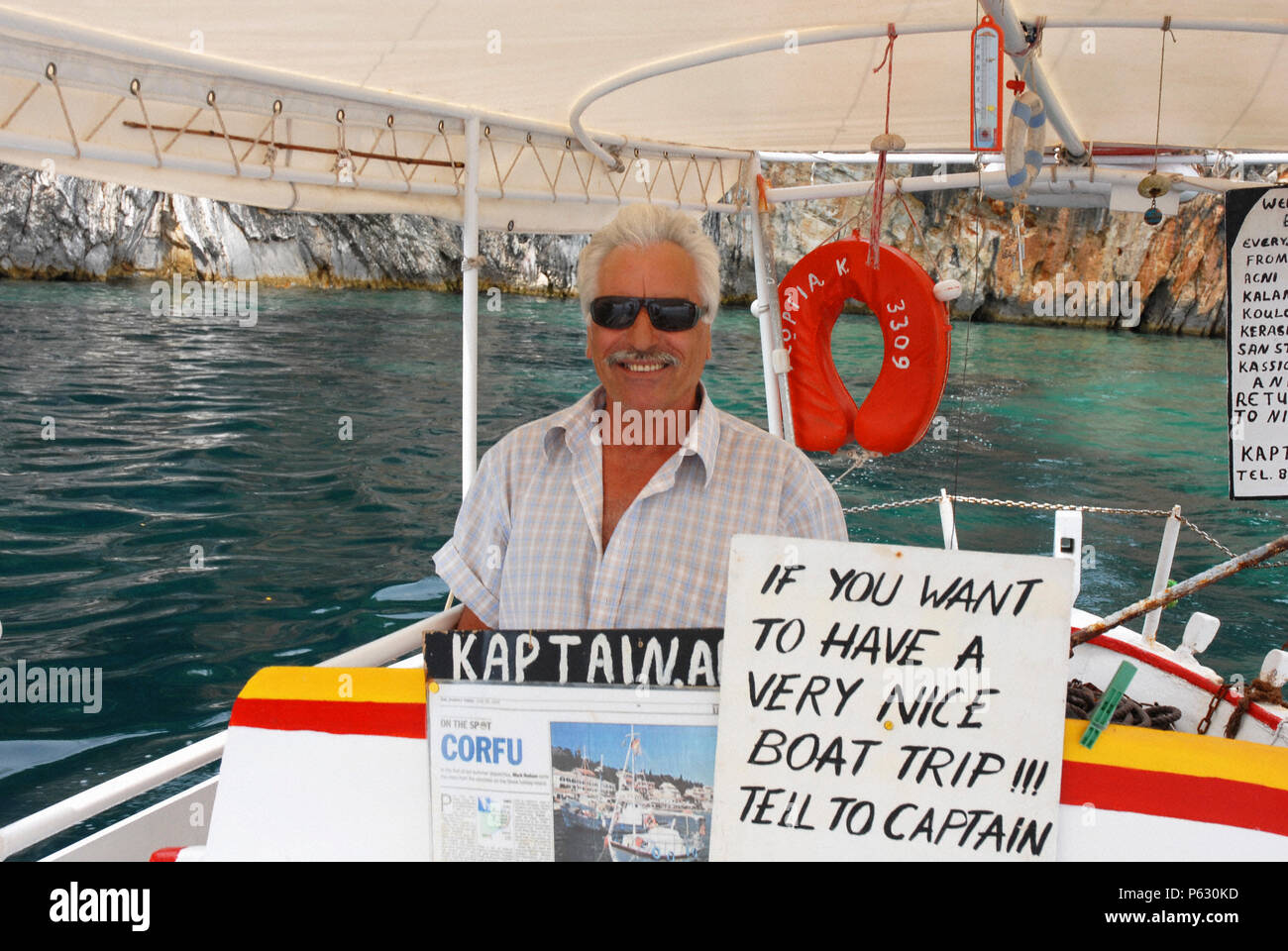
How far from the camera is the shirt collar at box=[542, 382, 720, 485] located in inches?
65.4

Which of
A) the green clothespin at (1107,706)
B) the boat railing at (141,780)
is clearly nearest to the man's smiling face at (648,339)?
the boat railing at (141,780)

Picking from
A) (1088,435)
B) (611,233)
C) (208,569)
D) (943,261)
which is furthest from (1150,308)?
(611,233)

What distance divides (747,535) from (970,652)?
0.28 meters

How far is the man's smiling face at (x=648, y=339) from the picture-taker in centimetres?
175

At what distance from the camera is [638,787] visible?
1201 millimetres

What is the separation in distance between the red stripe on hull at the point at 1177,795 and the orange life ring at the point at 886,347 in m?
2.99

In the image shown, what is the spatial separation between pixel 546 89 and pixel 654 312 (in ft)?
7.33

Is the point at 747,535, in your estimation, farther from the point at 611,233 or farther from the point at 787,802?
the point at 611,233

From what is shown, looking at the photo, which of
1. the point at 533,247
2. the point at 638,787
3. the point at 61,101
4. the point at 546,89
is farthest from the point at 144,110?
the point at 533,247

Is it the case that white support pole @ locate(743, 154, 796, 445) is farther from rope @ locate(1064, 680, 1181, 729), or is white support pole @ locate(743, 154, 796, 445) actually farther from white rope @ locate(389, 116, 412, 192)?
rope @ locate(1064, 680, 1181, 729)

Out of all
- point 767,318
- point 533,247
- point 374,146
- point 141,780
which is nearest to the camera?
point 141,780

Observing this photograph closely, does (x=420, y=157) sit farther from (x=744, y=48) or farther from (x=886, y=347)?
(x=886, y=347)

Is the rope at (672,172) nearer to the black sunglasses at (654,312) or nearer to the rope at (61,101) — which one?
the rope at (61,101)

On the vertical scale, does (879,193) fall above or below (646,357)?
above
